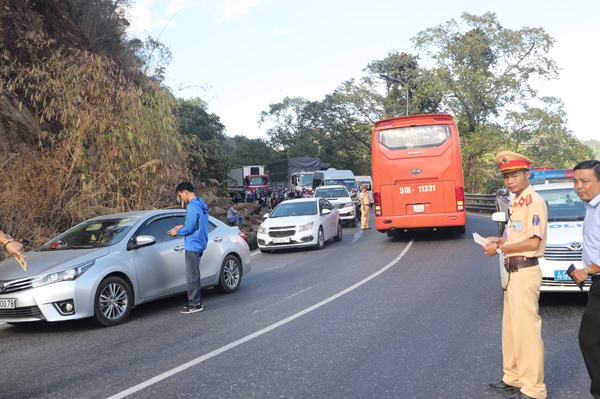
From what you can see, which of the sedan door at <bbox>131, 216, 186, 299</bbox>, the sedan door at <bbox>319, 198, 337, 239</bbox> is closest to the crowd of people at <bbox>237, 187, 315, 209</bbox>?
the sedan door at <bbox>319, 198, 337, 239</bbox>

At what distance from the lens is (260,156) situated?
77562 mm

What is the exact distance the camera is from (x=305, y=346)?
22.1 feet

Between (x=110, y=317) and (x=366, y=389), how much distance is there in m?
4.45

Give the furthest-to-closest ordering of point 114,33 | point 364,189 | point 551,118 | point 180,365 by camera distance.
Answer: point 551,118, point 114,33, point 364,189, point 180,365

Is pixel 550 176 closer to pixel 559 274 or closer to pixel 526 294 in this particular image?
pixel 559 274

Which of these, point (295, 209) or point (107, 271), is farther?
point (295, 209)

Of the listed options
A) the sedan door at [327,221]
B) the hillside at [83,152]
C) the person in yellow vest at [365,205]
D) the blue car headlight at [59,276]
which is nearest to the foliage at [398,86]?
the person in yellow vest at [365,205]

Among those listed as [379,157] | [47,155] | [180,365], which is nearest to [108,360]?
[180,365]

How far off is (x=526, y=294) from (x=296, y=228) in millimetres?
13044

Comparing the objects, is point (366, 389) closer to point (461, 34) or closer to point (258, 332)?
point (258, 332)

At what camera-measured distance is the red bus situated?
57.4 feet

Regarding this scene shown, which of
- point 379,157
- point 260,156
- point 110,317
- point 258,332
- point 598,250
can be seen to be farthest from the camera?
point 260,156

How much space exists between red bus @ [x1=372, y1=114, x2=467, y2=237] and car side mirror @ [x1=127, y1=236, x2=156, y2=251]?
1012 cm

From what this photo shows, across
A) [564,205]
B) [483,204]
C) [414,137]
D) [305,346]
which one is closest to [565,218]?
[564,205]
